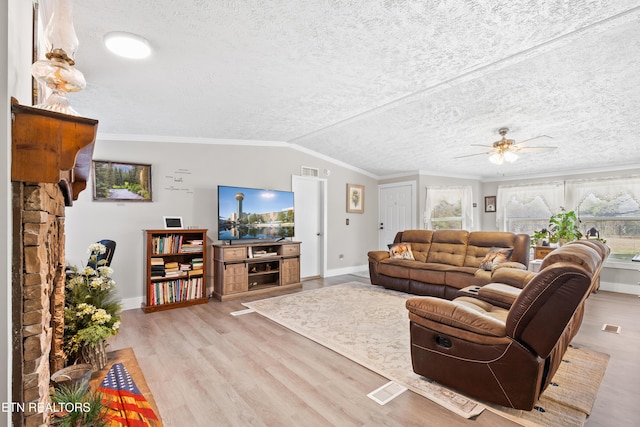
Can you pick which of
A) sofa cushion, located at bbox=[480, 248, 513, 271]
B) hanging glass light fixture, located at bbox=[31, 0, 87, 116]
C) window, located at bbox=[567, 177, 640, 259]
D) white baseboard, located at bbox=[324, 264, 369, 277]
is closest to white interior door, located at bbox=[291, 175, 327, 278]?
white baseboard, located at bbox=[324, 264, 369, 277]

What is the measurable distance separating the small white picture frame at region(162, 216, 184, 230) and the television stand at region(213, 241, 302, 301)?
0.60 m

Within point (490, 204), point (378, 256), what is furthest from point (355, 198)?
point (490, 204)

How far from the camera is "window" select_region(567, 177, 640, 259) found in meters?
5.03

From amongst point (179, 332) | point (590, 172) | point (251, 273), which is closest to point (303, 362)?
point (179, 332)

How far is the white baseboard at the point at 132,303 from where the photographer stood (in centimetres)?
396

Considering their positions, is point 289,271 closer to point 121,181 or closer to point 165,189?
point 165,189

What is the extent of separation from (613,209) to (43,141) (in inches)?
287

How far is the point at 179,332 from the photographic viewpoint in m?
3.16

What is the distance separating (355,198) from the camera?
6676 millimetres

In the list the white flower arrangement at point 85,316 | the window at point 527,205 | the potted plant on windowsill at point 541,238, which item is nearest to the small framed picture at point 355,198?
the window at point 527,205

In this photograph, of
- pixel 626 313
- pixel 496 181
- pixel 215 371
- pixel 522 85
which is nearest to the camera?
pixel 215 371

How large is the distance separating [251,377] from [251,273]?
255 cm

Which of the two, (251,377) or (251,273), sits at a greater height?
(251,273)

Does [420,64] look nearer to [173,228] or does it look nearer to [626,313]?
[173,228]
